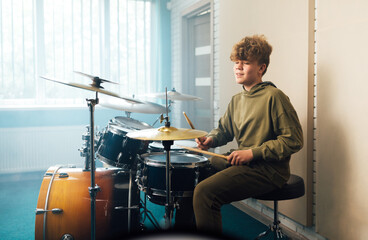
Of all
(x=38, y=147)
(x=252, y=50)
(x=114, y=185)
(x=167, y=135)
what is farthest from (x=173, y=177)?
(x=38, y=147)

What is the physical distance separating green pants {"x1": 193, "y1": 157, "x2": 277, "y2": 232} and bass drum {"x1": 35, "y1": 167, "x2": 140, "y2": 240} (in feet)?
2.12

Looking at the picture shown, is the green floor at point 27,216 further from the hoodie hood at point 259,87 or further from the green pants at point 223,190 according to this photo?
the hoodie hood at point 259,87

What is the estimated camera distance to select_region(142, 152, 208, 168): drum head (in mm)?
1945

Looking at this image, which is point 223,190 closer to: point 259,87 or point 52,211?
point 259,87

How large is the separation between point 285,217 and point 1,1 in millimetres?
3950

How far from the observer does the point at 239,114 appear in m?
1.94

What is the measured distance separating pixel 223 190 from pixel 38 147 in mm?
3251

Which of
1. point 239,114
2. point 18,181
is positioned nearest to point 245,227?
point 239,114

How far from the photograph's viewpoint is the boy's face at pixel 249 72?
6.05 feet

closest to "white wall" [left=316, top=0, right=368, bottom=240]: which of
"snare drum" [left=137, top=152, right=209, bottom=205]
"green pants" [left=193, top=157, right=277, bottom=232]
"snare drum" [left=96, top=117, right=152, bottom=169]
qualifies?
"green pants" [left=193, top=157, right=277, bottom=232]

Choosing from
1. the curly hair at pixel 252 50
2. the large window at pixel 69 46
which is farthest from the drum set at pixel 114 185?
the large window at pixel 69 46

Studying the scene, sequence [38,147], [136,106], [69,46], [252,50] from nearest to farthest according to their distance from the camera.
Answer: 1. [252,50]
2. [136,106]
3. [38,147]
4. [69,46]

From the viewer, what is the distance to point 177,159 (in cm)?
212

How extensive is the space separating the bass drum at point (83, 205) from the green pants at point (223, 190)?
65cm
